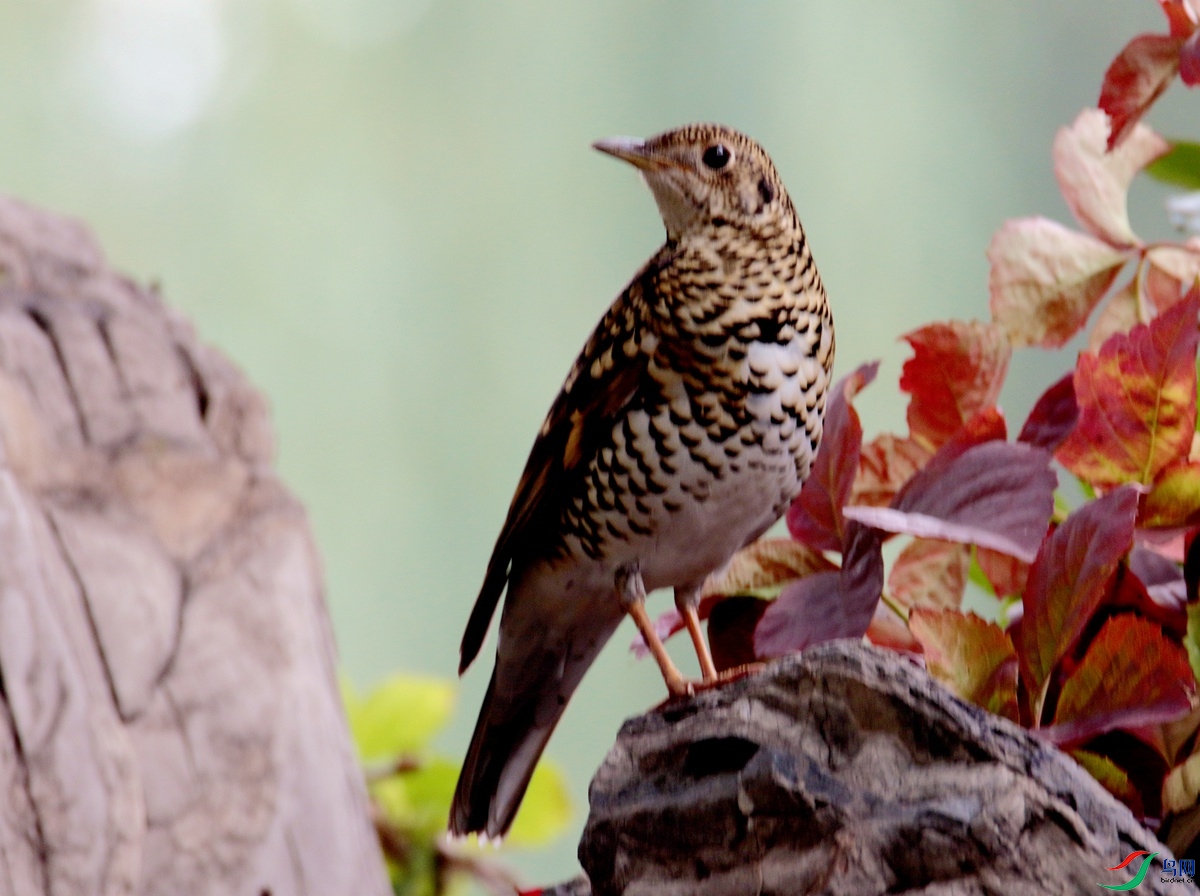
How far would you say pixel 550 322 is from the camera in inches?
122

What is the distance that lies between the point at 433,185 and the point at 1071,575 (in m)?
2.86

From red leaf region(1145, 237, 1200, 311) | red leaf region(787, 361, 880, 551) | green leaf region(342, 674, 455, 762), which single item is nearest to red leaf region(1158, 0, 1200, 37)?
red leaf region(1145, 237, 1200, 311)

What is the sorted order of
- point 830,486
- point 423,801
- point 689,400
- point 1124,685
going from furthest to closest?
point 423,801 < point 689,400 < point 830,486 < point 1124,685

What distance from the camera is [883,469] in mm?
620

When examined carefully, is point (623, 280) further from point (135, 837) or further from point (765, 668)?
point (765, 668)

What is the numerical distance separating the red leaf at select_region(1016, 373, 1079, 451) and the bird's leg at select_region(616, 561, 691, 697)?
23 centimetres

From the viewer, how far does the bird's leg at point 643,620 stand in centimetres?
70

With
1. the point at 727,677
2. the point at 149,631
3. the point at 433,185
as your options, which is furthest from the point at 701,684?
the point at 433,185

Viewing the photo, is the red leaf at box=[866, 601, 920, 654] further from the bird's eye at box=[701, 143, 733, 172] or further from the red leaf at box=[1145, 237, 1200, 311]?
the bird's eye at box=[701, 143, 733, 172]

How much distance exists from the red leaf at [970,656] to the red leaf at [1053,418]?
0.45ft

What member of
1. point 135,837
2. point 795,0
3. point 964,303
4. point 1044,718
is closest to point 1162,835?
point 1044,718

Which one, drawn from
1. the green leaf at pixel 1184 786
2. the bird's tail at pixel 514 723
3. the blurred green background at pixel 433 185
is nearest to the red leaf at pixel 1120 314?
the green leaf at pixel 1184 786

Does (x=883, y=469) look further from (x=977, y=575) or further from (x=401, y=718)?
(x=401, y=718)

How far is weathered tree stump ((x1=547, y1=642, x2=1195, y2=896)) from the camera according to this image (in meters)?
0.44
